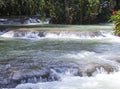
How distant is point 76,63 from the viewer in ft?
35.1

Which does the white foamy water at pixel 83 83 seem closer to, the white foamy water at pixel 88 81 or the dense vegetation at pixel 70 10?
the white foamy water at pixel 88 81

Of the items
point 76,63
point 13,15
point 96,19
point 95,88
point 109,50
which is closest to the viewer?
point 95,88

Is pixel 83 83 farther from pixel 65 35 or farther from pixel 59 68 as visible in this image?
pixel 65 35

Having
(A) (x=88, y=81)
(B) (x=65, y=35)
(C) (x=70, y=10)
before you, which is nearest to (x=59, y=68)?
(A) (x=88, y=81)

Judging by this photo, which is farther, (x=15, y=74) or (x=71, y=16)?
(x=71, y=16)

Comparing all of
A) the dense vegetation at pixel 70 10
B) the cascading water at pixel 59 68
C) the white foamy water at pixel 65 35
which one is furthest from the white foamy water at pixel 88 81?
the dense vegetation at pixel 70 10

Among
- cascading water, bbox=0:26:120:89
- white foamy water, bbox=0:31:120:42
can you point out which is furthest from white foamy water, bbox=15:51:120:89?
white foamy water, bbox=0:31:120:42

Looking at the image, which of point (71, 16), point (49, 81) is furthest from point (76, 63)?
point (71, 16)

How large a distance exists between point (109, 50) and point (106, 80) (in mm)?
4162

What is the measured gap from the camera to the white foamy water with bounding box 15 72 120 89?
8938 mm

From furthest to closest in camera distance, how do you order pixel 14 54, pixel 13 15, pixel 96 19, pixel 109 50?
pixel 13 15
pixel 96 19
pixel 109 50
pixel 14 54

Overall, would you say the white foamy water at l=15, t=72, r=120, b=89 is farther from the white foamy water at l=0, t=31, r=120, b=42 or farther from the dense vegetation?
the dense vegetation

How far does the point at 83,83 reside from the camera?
9172 mm

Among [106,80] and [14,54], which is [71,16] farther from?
[106,80]
